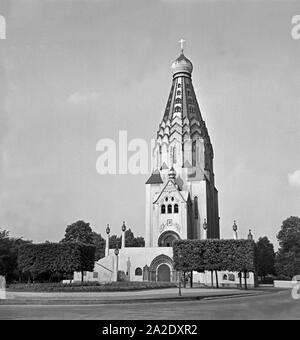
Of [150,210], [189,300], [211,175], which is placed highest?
[211,175]

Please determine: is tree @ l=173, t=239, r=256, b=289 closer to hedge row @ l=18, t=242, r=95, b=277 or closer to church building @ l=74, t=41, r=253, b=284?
church building @ l=74, t=41, r=253, b=284

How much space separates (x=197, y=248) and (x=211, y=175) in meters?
27.0

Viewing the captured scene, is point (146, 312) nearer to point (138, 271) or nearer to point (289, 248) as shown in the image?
point (138, 271)

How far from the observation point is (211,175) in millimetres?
66938

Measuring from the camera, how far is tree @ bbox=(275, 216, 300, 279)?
54.3 m

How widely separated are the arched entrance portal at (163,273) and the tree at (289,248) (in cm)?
1636

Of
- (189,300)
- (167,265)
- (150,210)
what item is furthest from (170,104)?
(189,300)

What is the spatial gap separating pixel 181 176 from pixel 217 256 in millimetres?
23495

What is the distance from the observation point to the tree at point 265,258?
249ft

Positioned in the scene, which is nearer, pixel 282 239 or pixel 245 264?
pixel 245 264

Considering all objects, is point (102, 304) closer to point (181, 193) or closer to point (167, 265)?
point (167, 265)

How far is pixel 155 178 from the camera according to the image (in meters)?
63.1

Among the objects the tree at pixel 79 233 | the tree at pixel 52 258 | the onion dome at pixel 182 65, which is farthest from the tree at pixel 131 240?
the tree at pixel 52 258

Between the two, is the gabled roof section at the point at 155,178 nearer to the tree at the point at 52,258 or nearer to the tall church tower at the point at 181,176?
the tall church tower at the point at 181,176
